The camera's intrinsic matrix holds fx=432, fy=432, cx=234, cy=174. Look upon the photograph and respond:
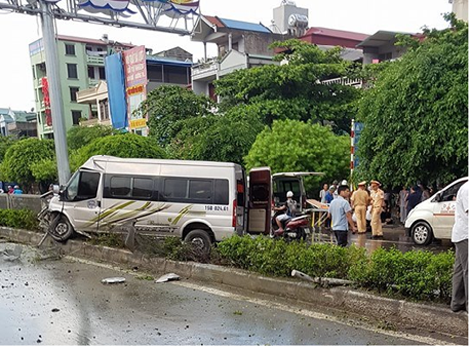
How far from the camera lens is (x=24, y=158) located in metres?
31.7

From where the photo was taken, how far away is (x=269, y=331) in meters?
5.04

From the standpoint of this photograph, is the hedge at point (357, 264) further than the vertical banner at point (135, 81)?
No

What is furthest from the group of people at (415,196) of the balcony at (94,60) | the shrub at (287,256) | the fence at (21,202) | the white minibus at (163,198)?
the balcony at (94,60)

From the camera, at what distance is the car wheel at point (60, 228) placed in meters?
10.6

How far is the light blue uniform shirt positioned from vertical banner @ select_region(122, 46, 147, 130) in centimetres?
2447

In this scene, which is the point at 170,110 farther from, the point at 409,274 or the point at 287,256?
the point at 409,274

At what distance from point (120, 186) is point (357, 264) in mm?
6050

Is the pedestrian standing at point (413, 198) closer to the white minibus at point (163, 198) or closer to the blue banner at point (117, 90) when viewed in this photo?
the white minibus at point (163, 198)

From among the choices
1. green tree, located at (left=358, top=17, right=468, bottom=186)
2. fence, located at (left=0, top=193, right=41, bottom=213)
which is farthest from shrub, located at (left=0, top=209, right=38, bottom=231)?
green tree, located at (left=358, top=17, right=468, bottom=186)

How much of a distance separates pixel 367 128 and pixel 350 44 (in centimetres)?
2742

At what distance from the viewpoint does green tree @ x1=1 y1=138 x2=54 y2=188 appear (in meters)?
31.6

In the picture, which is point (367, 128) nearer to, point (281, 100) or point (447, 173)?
point (447, 173)

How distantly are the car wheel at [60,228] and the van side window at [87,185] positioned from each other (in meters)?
0.79

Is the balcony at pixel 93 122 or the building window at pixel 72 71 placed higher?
the building window at pixel 72 71
